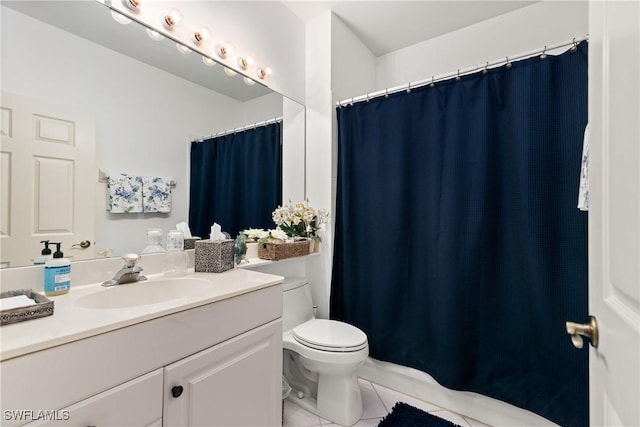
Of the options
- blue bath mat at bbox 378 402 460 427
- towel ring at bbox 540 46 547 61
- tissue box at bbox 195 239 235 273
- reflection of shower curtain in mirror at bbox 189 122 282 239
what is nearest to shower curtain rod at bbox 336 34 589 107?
towel ring at bbox 540 46 547 61

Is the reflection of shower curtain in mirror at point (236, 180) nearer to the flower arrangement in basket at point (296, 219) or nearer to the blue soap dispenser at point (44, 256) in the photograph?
the flower arrangement in basket at point (296, 219)

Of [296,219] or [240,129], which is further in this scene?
[296,219]

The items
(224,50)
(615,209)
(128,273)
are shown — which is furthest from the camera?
(224,50)

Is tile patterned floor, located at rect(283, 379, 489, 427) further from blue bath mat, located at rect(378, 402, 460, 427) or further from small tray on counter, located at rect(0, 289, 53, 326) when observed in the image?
small tray on counter, located at rect(0, 289, 53, 326)

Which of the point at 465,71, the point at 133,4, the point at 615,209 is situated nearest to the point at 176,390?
the point at 615,209

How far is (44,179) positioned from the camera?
3.22 ft

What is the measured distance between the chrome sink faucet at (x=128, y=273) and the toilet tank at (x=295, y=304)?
2.52ft

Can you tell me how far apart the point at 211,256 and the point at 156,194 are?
399mm

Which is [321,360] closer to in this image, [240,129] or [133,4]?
[240,129]

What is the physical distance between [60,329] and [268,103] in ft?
5.21

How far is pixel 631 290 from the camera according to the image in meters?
0.45

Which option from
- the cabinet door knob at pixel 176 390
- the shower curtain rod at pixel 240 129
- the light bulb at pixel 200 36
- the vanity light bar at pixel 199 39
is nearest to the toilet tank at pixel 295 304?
the cabinet door knob at pixel 176 390

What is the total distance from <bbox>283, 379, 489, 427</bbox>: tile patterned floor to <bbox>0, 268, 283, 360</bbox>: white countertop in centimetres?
100

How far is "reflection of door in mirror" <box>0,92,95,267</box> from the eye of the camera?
0.92 meters
